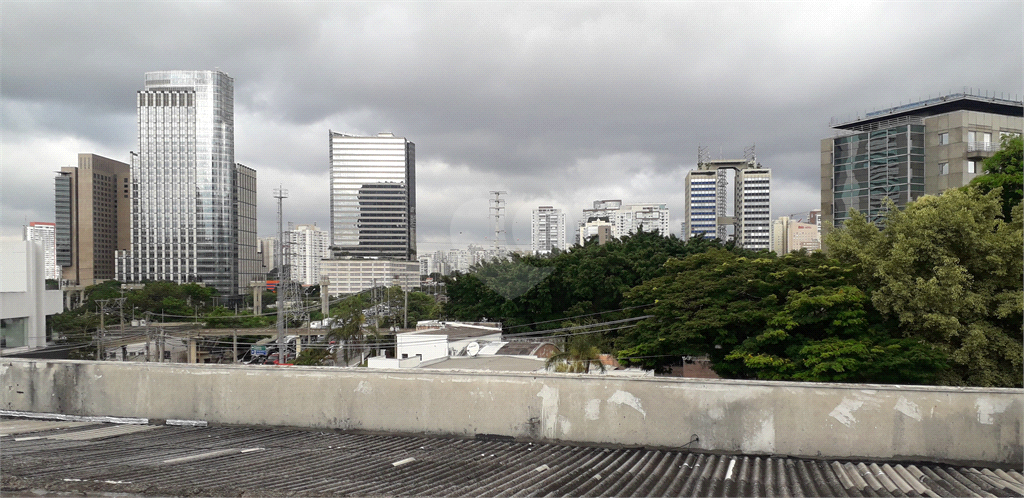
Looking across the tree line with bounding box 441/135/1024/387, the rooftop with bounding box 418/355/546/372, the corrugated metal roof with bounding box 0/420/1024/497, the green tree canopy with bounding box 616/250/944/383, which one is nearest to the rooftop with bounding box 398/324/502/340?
the rooftop with bounding box 418/355/546/372

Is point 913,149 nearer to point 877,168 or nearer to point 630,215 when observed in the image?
point 877,168

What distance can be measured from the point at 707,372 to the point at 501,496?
15380 millimetres

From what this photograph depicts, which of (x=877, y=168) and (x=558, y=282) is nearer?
(x=558, y=282)

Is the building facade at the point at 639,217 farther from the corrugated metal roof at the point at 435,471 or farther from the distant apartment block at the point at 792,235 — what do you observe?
the corrugated metal roof at the point at 435,471

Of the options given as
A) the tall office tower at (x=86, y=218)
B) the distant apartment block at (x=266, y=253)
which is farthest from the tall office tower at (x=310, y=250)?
the tall office tower at (x=86, y=218)

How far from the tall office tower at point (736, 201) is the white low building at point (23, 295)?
84.2 m

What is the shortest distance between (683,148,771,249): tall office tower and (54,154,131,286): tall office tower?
272 ft

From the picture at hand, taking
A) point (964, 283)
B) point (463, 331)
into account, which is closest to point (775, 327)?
point (964, 283)

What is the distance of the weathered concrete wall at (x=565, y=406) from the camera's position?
13.0ft

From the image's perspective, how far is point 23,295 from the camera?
19.0 metres

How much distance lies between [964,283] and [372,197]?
302 ft

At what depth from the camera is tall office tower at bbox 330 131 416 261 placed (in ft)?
306

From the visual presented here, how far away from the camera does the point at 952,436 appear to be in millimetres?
3912

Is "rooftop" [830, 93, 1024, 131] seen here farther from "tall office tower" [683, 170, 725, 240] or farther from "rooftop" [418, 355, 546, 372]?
"tall office tower" [683, 170, 725, 240]
